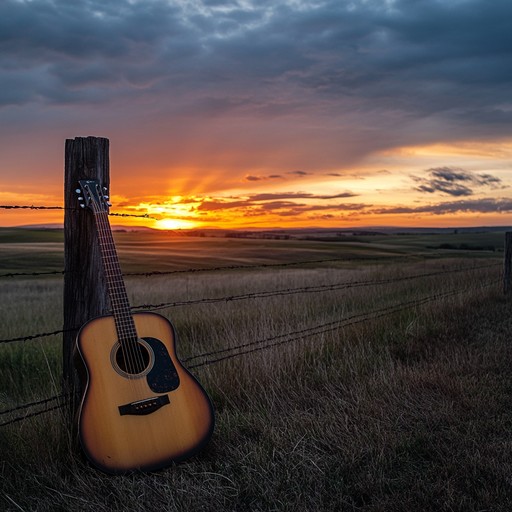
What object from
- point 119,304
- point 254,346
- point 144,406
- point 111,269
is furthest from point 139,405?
point 254,346

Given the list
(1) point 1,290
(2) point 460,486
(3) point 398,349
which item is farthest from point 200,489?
(1) point 1,290

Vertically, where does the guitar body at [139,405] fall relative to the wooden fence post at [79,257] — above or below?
below

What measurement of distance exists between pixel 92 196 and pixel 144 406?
4.63 ft

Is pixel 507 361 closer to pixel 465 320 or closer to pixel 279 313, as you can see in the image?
pixel 465 320

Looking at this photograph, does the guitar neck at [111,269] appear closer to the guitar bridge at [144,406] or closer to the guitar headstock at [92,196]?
the guitar headstock at [92,196]

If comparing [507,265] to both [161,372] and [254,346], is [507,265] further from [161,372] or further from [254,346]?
[161,372]

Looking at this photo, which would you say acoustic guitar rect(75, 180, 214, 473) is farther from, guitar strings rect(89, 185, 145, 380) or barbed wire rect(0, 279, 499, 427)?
barbed wire rect(0, 279, 499, 427)

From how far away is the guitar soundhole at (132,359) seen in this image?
3.36m

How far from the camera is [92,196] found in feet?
12.2

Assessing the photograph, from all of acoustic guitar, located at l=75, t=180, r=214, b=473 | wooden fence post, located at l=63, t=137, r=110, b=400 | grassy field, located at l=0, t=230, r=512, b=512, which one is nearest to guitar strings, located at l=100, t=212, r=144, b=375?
acoustic guitar, located at l=75, t=180, r=214, b=473

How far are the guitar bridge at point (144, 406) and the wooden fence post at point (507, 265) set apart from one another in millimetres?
9301

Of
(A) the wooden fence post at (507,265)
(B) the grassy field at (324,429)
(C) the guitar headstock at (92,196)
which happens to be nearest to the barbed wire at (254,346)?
(B) the grassy field at (324,429)

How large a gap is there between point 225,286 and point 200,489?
10704 millimetres

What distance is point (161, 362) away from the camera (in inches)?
136
